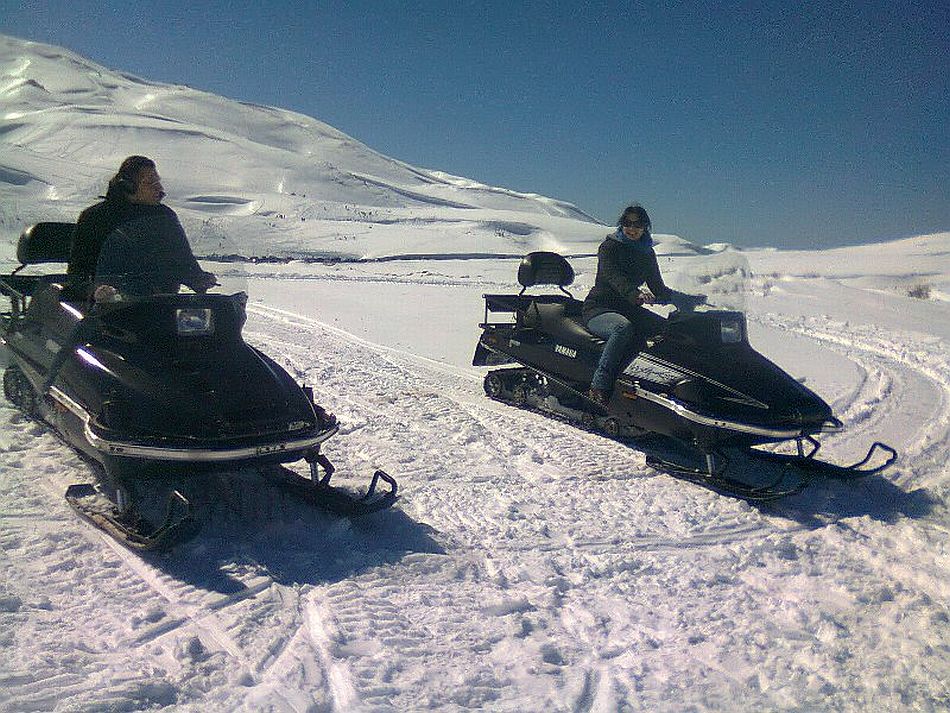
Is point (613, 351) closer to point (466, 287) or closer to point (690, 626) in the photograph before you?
point (690, 626)

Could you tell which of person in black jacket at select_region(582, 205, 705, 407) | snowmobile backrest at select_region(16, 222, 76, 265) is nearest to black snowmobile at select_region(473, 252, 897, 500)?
person in black jacket at select_region(582, 205, 705, 407)

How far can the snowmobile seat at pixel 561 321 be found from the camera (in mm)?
6145

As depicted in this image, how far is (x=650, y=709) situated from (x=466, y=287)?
1762 cm

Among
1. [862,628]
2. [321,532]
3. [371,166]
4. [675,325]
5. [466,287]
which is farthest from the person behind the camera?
[371,166]

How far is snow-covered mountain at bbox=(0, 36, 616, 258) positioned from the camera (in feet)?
172

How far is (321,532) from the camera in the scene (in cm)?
385

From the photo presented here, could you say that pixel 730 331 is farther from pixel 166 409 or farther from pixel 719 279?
pixel 166 409

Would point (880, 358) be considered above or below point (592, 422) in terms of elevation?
above

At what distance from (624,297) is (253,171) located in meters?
87.6

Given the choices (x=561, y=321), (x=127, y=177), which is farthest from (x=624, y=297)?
(x=127, y=177)

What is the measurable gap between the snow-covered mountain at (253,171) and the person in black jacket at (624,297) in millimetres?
26751

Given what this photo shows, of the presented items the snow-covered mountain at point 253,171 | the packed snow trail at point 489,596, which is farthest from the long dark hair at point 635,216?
the snow-covered mountain at point 253,171

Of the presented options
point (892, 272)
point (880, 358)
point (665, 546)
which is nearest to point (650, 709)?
point (665, 546)

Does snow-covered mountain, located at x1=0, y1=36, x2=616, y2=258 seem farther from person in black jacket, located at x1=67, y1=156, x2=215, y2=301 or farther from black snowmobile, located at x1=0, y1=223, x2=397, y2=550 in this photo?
black snowmobile, located at x1=0, y1=223, x2=397, y2=550
